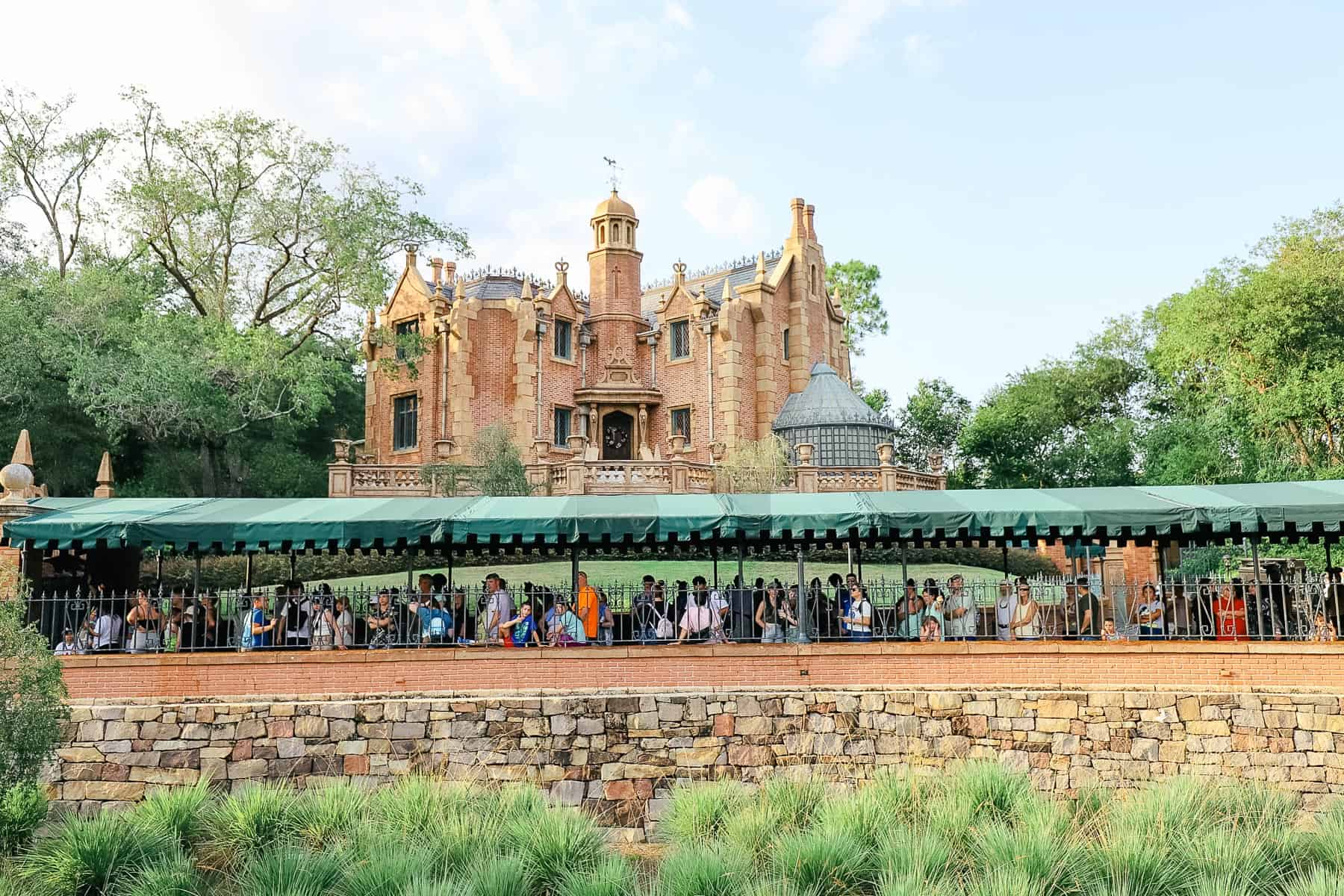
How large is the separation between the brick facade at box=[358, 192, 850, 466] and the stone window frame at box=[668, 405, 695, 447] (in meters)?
0.12

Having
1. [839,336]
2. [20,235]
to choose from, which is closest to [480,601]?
[20,235]

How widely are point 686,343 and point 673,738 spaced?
29.3 m

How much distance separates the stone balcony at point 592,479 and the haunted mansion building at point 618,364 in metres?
2.20

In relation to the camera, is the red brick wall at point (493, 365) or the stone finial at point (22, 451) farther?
the red brick wall at point (493, 365)

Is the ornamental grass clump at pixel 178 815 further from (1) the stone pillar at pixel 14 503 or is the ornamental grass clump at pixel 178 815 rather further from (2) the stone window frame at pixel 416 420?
(2) the stone window frame at pixel 416 420

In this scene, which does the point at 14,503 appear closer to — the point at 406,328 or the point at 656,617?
the point at 656,617

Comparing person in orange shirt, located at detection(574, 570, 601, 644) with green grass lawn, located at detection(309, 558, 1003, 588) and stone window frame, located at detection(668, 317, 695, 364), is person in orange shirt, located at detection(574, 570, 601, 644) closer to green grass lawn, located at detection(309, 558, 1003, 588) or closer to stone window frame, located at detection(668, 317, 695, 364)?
green grass lawn, located at detection(309, 558, 1003, 588)

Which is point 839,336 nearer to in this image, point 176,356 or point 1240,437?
point 1240,437

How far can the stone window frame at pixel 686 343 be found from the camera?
1672 inches

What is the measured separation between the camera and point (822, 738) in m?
15.1

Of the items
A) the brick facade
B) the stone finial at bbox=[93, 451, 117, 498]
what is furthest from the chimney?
the stone finial at bbox=[93, 451, 117, 498]

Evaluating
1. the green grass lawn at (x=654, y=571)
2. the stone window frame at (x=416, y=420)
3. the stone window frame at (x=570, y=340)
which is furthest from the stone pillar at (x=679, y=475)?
the stone window frame at (x=416, y=420)

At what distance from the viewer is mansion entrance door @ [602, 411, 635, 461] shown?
4362 cm

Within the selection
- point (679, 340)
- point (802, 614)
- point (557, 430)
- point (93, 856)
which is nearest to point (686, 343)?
point (679, 340)
